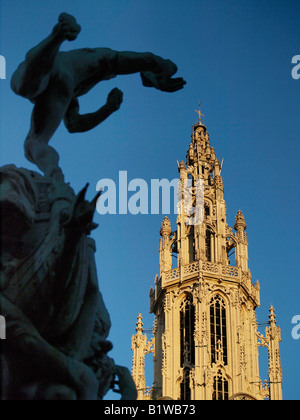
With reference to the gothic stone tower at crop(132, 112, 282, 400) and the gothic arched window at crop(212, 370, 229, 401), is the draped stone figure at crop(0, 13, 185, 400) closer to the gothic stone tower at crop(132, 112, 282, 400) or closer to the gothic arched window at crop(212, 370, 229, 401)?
the gothic stone tower at crop(132, 112, 282, 400)

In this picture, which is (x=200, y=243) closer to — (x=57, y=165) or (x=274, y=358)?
(x=274, y=358)

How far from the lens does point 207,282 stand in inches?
2186

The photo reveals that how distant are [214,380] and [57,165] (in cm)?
4749

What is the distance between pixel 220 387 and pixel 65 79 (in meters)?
47.7

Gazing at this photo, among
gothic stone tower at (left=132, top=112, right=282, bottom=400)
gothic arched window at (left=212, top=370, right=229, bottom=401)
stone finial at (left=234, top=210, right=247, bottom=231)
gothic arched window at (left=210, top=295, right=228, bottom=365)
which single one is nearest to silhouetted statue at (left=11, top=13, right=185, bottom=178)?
gothic stone tower at (left=132, top=112, right=282, bottom=400)

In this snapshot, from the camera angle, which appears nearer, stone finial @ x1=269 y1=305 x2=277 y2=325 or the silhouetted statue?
the silhouetted statue

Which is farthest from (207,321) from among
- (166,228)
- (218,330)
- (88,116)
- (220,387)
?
(88,116)

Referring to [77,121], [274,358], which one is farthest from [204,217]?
[77,121]

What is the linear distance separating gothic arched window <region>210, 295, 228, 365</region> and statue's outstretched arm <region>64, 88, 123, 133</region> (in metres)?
47.0

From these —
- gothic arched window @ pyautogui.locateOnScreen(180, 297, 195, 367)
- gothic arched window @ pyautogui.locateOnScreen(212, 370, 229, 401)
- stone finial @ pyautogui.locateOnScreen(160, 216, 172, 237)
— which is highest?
stone finial @ pyautogui.locateOnScreen(160, 216, 172, 237)

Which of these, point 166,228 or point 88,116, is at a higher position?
point 166,228

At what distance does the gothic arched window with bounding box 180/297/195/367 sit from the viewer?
2111 inches

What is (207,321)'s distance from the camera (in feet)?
176

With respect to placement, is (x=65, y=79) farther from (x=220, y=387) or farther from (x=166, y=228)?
(x=166, y=228)
